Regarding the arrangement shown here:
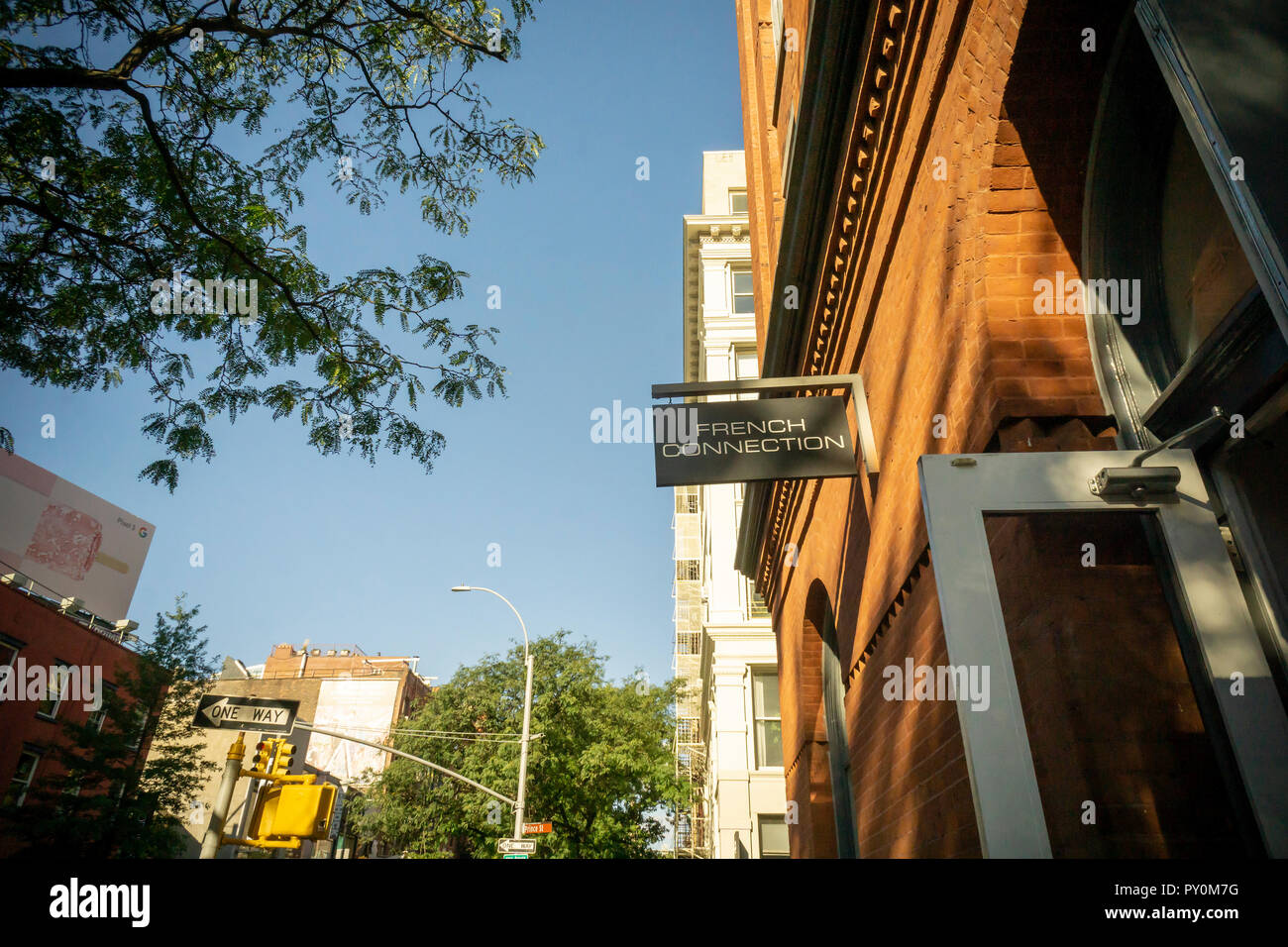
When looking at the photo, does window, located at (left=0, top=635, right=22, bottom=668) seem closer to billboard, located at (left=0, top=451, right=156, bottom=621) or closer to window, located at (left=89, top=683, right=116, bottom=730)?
window, located at (left=89, top=683, right=116, bottom=730)

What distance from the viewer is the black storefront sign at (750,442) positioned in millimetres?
5191

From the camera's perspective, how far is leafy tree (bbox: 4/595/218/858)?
2248 centimetres

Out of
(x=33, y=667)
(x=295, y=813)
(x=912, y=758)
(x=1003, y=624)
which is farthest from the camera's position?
(x=33, y=667)

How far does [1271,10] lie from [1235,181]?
0.43 metres

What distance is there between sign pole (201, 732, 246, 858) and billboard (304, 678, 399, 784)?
4978 centimetres

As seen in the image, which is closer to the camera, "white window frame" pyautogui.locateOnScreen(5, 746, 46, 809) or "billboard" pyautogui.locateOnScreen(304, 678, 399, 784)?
"white window frame" pyautogui.locateOnScreen(5, 746, 46, 809)

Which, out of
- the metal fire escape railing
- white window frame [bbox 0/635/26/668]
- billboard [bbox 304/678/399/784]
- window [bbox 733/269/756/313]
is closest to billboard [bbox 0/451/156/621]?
white window frame [bbox 0/635/26/668]

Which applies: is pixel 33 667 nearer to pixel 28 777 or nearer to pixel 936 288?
pixel 28 777

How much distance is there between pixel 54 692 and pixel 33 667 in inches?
63.1

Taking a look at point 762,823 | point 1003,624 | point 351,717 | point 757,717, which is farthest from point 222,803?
point 351,717

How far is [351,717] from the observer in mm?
57938

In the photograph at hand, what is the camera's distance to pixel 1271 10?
1.92m

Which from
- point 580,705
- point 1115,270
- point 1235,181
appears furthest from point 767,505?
point 580,705

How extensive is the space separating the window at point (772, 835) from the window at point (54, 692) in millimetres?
22625
